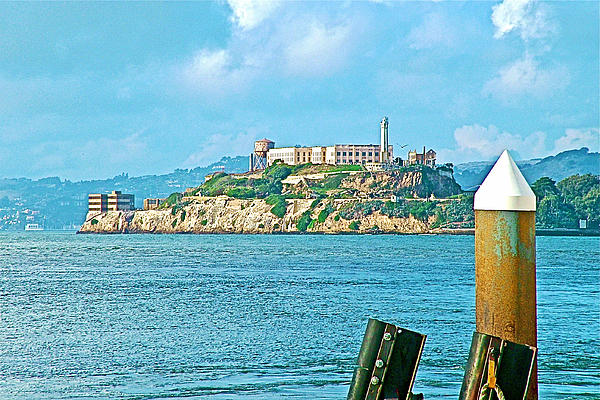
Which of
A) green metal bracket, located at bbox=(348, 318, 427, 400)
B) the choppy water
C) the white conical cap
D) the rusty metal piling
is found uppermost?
the white conical cap

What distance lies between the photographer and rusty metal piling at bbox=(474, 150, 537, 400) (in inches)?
339

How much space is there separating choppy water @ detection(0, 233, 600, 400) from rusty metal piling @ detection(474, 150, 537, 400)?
11490 mm

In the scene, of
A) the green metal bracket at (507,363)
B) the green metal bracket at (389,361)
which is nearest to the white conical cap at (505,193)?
the green metal bracket at (507,363)

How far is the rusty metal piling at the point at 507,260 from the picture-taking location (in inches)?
339

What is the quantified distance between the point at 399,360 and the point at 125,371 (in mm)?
16909

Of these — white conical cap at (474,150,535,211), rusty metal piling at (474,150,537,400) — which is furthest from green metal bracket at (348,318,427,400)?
white conical cap at (474,150,535,211)

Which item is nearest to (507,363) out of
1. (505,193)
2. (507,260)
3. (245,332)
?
(507,260)

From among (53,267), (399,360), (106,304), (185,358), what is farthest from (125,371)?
(53,267)

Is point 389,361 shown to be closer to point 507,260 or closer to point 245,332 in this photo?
point 507,260

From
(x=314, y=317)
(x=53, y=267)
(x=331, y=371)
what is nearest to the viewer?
(x=331, y=371)

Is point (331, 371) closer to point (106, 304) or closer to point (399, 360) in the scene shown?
point (399, 360)

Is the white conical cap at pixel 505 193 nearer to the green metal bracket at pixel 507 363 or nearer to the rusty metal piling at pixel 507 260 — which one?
the rusty metal piling at pixel 507 260

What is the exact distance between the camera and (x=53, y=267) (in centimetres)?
8156

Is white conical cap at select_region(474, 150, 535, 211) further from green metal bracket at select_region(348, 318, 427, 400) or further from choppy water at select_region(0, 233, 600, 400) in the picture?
choppy water at select_region(0, 233, 600, 400)
